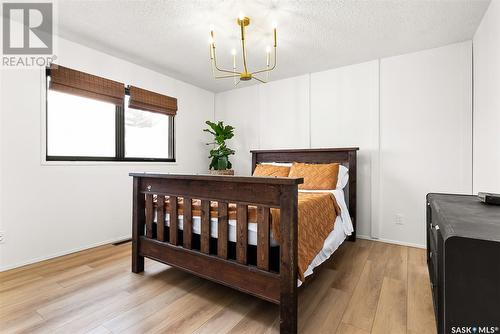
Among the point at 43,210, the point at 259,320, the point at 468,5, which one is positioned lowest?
the point at 259,320

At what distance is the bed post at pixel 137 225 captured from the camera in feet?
7.23

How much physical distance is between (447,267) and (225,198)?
119cm

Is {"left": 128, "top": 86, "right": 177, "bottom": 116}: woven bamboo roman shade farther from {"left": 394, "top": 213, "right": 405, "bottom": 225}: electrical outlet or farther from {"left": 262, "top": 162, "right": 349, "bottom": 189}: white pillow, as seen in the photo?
{"left": 394, "top": 213, "right": 405, "bottom": 225}: electrical outlet

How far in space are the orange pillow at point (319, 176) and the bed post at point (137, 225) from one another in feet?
5.79

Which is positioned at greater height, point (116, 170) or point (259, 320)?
point (116, 170)

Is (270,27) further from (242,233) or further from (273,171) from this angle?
(242,233)

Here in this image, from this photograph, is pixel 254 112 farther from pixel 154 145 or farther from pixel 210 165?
pixel 154 145

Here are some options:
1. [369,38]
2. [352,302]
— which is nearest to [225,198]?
[352,302]

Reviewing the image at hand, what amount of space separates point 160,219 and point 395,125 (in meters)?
2.84

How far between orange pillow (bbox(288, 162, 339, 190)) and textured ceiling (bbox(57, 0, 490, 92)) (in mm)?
1359

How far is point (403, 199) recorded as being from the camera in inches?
117

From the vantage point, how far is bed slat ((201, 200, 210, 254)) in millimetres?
1766

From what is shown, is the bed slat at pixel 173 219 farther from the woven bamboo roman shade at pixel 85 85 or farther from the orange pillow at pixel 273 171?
the woven bamboo roman shade at pixel 85 85

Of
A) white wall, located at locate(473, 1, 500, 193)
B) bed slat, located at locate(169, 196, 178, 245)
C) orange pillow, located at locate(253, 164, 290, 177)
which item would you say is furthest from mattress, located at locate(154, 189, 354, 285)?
white wall, located at locate(473, 1, 500, 193)
